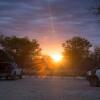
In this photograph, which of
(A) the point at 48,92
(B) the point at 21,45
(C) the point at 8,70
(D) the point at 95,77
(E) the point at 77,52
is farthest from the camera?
(B) the point at 21,45

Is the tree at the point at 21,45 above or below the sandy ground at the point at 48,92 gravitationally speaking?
above

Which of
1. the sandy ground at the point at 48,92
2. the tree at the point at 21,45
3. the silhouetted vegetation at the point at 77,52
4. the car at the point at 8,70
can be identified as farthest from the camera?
the tree at the point at 21,45

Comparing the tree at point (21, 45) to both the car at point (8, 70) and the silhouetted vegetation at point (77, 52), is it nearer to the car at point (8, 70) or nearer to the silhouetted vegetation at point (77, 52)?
the silhouetted vegetation at point (77, 52)

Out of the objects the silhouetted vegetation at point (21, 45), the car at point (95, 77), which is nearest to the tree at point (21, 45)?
the silhouetted vegetation at point (21, 45)

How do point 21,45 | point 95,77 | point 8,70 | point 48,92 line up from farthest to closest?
point 21,45 < point 8,70 < point 95,77 < point 48,92

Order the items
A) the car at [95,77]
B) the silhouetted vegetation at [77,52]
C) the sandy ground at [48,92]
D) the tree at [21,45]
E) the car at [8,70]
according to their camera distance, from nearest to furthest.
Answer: the sandy ground at [48,92] → the car at [95,77] → the car at [8,70] → the silhouetted vegetation at [77,52] → the tree at [21,45]

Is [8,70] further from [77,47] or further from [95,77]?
[77,47]

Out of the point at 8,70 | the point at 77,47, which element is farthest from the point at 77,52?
the point at 8,70

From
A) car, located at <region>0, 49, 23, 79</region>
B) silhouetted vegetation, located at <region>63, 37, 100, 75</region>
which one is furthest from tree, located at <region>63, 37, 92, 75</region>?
car, located at <region>0, 49, 23, 79</region>

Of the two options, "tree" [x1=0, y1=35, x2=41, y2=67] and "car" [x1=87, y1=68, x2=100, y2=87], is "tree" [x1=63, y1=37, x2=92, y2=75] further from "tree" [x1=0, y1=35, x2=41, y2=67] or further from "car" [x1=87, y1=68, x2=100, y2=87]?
"car" [x1=87, y1=68, x2=100, y2=87]

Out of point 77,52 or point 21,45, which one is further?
point 21,45

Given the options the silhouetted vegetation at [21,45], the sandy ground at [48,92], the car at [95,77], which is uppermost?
the silhouetted vegetation at [21,45]

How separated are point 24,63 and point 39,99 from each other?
3888cm

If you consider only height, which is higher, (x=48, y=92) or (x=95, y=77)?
(x=95, y=77)
